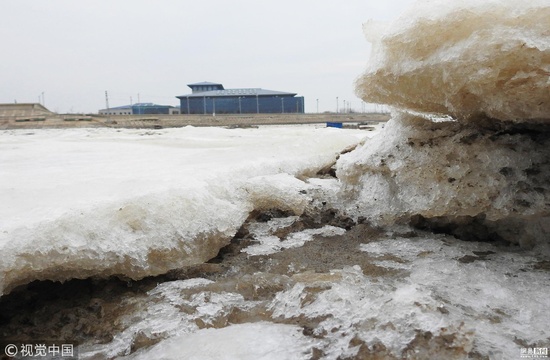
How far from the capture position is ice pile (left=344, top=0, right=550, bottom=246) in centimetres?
199

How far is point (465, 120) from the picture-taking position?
8.80 feet

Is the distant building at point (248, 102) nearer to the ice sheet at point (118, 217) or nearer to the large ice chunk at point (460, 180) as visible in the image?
the ice sheet at point (118, 217)

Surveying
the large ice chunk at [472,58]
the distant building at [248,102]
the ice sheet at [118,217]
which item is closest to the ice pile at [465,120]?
the large ice chunk at [472,58]

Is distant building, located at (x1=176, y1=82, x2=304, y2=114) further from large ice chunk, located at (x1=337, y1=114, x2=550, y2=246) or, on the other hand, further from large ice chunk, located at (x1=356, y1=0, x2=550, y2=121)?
large ice chunk, located at (x1=356, y1=0, x2=550, y2=121)

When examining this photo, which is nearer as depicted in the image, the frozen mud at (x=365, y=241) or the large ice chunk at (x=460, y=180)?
the frozen mud at (x=365, y=241)

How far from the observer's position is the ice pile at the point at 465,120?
1.99 m

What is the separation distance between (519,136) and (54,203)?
276cm

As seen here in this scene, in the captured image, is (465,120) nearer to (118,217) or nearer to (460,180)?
(460,180)

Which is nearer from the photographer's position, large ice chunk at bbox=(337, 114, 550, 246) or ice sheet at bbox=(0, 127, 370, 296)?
ice sheet at bbox=(0, 127, 370, 296)

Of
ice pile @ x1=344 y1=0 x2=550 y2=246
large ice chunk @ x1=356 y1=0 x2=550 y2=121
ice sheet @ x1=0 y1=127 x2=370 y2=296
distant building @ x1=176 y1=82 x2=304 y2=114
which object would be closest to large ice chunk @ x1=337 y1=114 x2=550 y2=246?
ice pile @ x1=344 y1=0 x2=550 y2=246

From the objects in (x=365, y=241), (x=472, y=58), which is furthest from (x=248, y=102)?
(x=472, y=58)

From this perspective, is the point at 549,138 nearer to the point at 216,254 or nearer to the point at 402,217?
the point at 402,217

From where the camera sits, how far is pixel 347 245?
2719mm

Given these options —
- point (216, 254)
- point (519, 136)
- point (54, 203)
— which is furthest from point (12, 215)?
point (519, 136)
